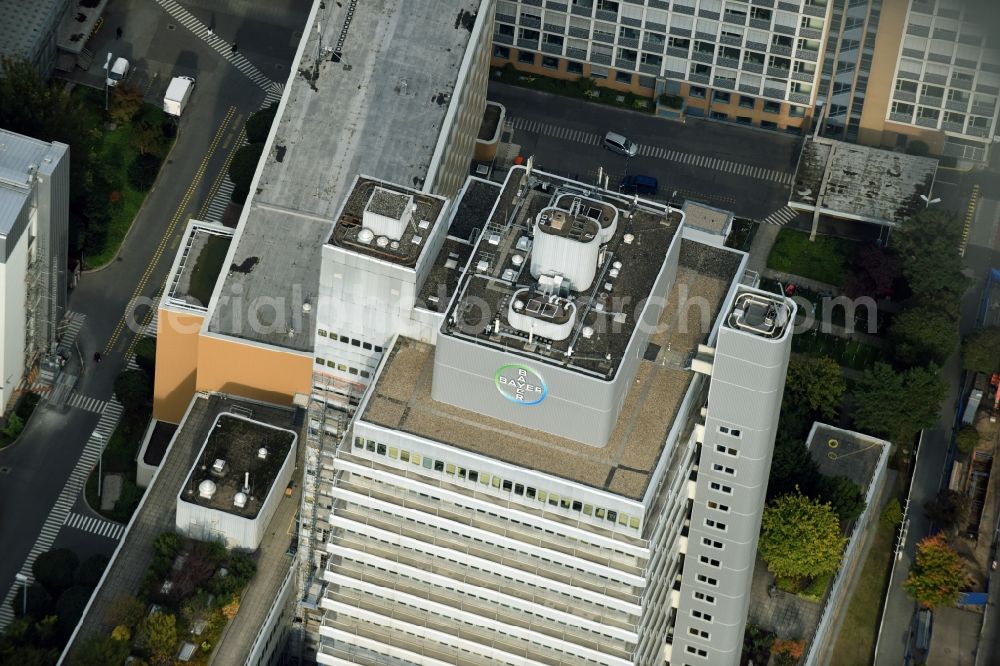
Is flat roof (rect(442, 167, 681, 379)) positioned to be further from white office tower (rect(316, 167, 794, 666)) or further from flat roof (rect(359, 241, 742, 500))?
flat roof (rect(359, 241, 742, 500))

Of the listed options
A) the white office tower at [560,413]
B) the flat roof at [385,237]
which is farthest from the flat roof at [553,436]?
the flat roof at [385,237]

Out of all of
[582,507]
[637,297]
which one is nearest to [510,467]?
[582,507]

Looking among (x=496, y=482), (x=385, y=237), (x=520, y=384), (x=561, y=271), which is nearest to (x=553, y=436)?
(x=520, y=384)

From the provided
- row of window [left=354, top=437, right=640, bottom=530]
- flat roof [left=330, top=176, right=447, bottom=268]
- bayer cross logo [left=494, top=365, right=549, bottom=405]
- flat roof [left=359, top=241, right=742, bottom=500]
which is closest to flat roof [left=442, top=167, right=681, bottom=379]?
bayer cross logo [left=494, top=365, right=549, bottom=405]

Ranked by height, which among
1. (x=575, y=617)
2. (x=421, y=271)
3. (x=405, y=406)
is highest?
(x=421, y=271)

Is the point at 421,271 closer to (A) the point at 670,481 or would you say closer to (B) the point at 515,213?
(B) the point at 515,213

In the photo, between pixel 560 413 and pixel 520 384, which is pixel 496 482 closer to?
pixel 560 413
